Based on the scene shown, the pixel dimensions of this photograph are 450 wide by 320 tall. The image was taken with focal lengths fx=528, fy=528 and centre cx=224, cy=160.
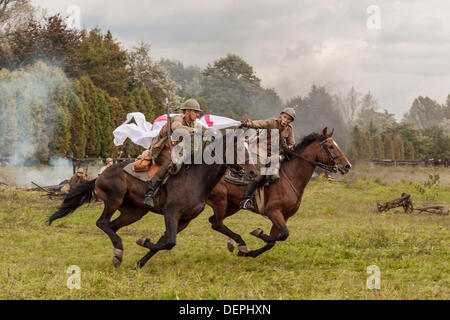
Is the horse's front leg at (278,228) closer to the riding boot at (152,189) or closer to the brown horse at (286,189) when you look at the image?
the brown horse at (286,189)

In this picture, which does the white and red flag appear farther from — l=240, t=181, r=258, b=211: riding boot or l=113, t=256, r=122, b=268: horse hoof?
l=113, t=256, r=122, b=268: horse hoof

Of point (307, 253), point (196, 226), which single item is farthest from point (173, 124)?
point (196, 226)

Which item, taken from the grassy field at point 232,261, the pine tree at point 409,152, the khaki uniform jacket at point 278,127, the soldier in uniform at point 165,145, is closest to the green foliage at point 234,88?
the pine tree at point 409,152

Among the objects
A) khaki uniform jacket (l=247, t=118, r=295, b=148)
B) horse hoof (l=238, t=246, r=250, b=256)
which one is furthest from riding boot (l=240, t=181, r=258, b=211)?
khaki uniform jacket (l=247, t=118, r=295, b=148)

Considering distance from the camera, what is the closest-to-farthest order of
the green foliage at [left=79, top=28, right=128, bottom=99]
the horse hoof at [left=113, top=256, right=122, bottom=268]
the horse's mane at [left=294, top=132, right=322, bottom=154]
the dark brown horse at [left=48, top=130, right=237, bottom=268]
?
the dark brown horse at [left=48, top=130, right=237, bottom=268] < the horse hoof at [left=113, top=256, right=122, bottom=268] < the horse's mane at [left=294, top=132, right=322, bottom=154] < the green foliage at [left=79, top=28, right=128, bottom=99]

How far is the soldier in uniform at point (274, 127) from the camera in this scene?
1020 cm

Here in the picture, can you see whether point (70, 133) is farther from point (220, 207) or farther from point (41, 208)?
point (220, 207)

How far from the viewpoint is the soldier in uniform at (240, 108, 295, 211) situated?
33.5 ft

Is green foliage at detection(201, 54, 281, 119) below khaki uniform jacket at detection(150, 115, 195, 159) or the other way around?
the other way around

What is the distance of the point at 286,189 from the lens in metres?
10.2

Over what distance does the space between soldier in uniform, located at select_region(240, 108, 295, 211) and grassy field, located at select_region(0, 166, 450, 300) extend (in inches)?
47.4

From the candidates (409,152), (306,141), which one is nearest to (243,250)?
(306,141)

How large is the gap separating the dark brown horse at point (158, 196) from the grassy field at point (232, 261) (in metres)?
0.56

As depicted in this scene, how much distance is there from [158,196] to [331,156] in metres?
3.57
